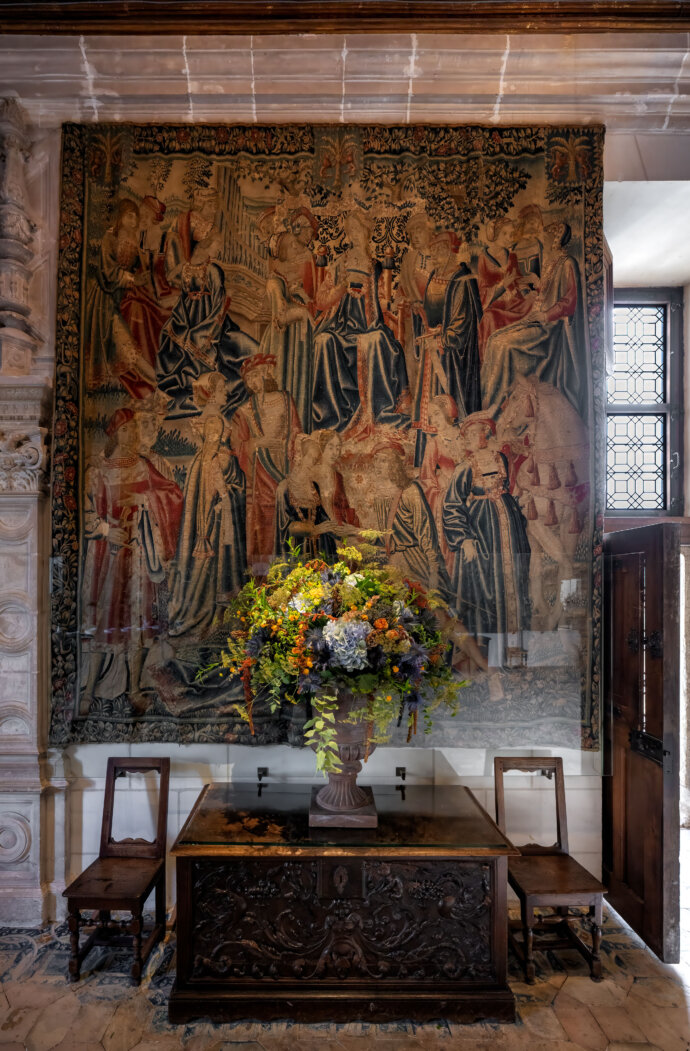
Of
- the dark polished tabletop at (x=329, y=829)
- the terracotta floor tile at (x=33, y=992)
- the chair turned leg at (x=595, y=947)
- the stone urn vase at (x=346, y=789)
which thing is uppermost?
the stone urn vase at (x=346, y=789)

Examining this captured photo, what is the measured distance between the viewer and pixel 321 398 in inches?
154

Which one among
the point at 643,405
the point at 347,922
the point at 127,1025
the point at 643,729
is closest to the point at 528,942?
the point at 347,922

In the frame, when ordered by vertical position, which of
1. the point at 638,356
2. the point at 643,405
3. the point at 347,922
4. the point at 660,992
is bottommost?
the point at 660,992

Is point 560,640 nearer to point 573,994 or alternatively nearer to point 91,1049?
point 573,994

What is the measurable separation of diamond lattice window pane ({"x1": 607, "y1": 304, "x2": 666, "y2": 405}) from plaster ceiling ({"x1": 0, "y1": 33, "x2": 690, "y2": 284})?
1218mm

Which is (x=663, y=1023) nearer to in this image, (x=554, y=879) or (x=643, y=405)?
(x=554, y=879)

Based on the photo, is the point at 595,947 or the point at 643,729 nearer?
the point at 595,947

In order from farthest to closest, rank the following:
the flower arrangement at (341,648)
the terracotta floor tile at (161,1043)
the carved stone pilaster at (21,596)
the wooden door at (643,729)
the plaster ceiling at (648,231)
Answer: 1. the plaster ceiling at (648,231)
2. the carved stone pilaster at (21,596)
3. the wooden door at (643,729)
4. the flower arrangement at (341,648)
5. the terracotta floor tile at (161,1043)

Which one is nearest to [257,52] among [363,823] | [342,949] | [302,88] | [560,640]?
[302,88]

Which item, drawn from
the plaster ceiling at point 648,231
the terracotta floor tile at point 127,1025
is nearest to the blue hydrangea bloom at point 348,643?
the terracotta floor tile at point 127,1025

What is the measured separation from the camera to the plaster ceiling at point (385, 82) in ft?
12.3

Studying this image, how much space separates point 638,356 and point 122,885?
513 centimetres

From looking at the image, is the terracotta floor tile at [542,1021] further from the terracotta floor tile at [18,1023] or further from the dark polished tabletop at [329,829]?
the terracotta floor tile at [18,1023]

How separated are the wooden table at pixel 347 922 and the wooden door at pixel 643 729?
1002 millimetres
